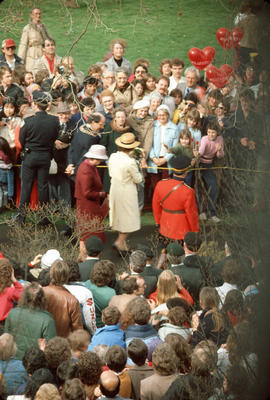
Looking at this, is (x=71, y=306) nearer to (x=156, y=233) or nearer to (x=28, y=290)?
(x=28, y=290)

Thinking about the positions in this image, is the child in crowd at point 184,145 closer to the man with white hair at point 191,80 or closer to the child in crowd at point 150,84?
the child in crowd at point 150,84

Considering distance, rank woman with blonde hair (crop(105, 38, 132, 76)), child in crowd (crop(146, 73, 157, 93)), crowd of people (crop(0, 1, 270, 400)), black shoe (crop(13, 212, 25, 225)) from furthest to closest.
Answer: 1. woman with blonde hair (crop(105, 38, 132, 76))
2. child in crowd (crop(146, 73, 157, 93))
3. black shoe (crop(13, 212, 25, 225))
4. crowd of people (crop(0, 1, 270, 400))

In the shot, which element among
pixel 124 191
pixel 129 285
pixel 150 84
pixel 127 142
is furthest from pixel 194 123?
pixel 129 285

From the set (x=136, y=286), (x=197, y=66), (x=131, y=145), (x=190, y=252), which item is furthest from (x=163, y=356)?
(x=197, y=66)

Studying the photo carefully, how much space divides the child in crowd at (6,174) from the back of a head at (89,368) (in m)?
5.72

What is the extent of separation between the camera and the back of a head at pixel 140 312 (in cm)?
676

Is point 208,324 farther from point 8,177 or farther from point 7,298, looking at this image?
point 8,177

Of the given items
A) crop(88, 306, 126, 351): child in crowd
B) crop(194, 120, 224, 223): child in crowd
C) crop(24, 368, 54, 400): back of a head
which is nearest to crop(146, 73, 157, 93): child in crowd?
crop(194, 120, 224, 223): child in crowd

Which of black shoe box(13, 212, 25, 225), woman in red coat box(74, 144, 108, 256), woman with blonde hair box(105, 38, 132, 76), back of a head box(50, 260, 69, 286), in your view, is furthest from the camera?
woman with blonde hair box(105, 38, 132, 76)

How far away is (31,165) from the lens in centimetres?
1099

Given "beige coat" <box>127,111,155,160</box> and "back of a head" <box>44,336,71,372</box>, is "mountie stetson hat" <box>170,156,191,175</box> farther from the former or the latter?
"back of a head" <box>44,336,71,372</box>

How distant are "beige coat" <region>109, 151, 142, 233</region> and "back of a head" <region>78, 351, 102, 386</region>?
4.71 meters

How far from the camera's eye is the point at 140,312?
6.76 metres

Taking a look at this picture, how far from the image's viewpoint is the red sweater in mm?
7039
